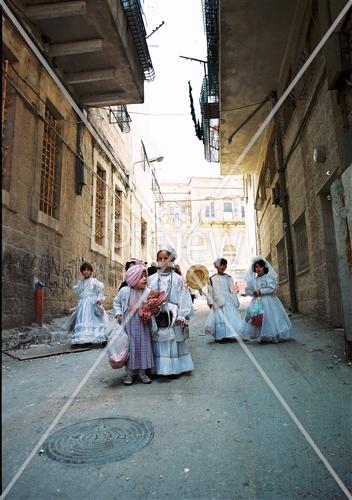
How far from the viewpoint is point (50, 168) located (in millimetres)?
8914

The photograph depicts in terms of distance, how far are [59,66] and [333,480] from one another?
414 inches

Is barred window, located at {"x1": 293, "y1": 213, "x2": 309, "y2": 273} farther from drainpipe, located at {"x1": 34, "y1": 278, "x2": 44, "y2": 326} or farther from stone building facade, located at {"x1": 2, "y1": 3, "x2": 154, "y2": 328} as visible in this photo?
drainpipe, located at {"x1": 34, "y1": 278, "x2": 44, "y2": 326}

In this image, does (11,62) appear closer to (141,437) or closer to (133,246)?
(141,437)

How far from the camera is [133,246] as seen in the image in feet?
56.3

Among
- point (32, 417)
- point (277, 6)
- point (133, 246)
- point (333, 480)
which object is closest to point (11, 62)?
point (277, 6)

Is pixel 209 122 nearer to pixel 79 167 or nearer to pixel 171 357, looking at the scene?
pixel 79 167

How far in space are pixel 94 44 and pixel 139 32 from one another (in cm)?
199

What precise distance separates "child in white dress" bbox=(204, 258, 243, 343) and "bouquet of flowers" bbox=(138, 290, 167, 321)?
2691 millimetres

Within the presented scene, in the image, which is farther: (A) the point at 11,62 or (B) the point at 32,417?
(A) the point at 11,62

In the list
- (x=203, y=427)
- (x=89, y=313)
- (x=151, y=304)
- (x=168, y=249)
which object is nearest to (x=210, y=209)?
(x=89, y=313)

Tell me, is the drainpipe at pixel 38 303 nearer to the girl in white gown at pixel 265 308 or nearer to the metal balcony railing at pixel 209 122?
the girl in white gown at pixel 265 308

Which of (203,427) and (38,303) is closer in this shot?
(203,427)
